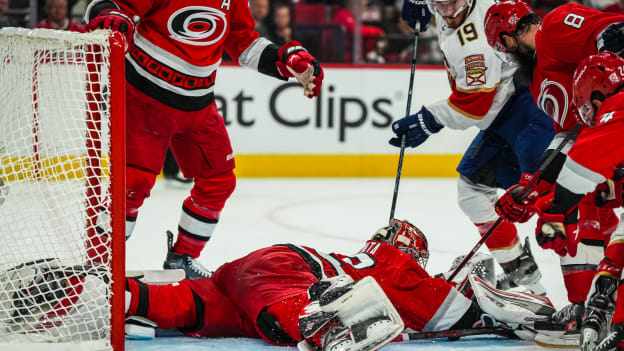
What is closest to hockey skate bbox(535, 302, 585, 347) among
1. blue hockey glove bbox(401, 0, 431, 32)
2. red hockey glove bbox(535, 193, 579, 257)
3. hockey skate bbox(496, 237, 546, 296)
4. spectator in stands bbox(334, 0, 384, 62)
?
red hockey glove bbox(535, 193, 579, 257)

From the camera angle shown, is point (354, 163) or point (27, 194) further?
point (354, 163)

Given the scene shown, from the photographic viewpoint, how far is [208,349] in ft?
7.19

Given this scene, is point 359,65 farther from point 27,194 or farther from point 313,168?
point 27,194

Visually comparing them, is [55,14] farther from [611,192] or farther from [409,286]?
[611,192]

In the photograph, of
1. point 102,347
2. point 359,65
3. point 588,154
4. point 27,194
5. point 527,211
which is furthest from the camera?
point 359,65

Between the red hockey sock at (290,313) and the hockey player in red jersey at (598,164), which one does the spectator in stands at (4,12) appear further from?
the hockey player in red jersey at (598,164)

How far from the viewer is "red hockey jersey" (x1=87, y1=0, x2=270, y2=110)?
267cm

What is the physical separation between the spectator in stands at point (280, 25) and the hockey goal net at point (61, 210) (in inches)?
154

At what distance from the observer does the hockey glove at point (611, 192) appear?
2.22 metres

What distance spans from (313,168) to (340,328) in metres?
4.34

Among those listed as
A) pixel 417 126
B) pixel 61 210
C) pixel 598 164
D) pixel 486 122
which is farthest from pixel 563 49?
pixel 61 210

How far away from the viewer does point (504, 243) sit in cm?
298

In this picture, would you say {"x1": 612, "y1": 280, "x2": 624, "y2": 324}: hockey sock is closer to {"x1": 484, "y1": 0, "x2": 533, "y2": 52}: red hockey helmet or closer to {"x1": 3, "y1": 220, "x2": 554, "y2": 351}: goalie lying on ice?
{"x1": 3, "y1": 220, "x2": 554, "y2": 351}: goalie lying on ice

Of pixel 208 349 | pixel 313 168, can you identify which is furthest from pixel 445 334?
pixel 313 168
